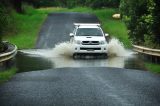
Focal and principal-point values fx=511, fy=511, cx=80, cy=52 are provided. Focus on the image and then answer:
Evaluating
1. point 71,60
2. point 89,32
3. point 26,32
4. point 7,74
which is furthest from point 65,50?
point 26,32

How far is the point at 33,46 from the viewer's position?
4100 centimetres

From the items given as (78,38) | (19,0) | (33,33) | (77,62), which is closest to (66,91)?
(77,62)

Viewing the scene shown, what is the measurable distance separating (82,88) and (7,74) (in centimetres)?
574

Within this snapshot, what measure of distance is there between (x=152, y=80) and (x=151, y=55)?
8278mm

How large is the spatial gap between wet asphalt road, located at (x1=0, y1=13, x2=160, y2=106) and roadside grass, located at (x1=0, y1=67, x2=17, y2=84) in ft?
1.14

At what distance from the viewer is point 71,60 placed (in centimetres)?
2786

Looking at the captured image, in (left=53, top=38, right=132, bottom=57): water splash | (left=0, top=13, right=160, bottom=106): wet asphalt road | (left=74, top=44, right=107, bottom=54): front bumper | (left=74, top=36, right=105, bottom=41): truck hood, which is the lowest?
(left=53, top=38, right=132, bottom=57): water splash

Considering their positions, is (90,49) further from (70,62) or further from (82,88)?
(82,88)

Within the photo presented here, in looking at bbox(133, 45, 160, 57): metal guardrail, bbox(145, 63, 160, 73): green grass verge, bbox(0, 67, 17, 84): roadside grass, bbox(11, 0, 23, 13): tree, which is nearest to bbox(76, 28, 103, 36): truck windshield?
bbox(133, 45, 160, 57): metal guardrail

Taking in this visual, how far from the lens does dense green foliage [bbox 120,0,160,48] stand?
27656 mm

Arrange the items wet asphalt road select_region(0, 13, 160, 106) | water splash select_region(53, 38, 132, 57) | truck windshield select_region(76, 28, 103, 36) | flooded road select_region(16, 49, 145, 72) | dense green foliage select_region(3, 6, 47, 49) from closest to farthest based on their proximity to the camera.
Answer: wet asphalt road select_region(0, 13, 160, 106) < flooded road select_region(16, 49, 145, 72) < water splash select_region(53, 38, 132, 57) < truck windshield select_region(76, 28, 103, 36) < dense green foliage select_region(3, 6, 47, 49)

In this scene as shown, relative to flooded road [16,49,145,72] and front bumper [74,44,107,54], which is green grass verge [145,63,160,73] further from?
front bumper [74,44,107,54]

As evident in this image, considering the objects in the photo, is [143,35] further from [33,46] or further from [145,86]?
[145,86]

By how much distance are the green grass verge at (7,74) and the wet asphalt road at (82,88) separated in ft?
1.14
